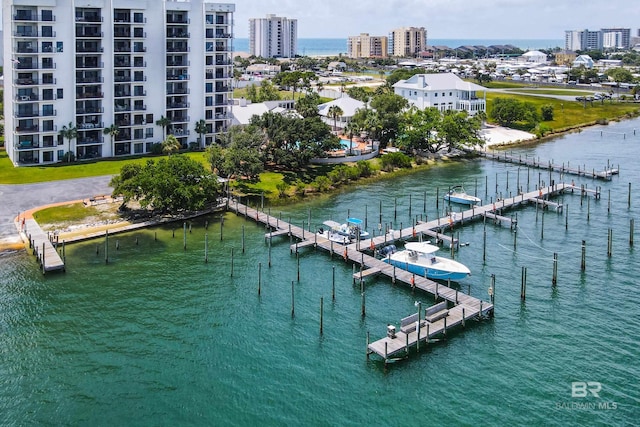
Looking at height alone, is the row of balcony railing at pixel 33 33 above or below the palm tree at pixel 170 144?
above

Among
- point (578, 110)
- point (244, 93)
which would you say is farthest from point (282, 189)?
point (578, 110)

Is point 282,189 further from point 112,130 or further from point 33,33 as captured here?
point 33,33

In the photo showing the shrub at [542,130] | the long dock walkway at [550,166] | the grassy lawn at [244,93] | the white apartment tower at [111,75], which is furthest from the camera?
the grassy lawn at [244,93]

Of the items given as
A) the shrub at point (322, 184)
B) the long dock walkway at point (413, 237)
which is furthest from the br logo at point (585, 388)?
the shrub at point (322, 184)

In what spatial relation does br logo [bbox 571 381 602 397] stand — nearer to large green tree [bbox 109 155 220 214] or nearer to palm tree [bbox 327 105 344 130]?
large green tree [bbox 109 155 220 214]

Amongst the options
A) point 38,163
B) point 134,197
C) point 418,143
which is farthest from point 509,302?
point 38,163

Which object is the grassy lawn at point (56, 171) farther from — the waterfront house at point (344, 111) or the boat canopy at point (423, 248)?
the boat canopy at point (423, 248)

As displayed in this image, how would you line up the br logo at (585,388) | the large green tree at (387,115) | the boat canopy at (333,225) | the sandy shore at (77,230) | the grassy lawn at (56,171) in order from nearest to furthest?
the br logo at (585,388)
the sandy shore at (77,230)
the boat canopy at (333,225)
the grassy lawn at (56,171)
the large green tree at (387,115)
